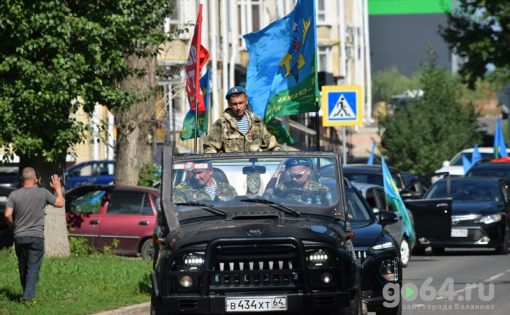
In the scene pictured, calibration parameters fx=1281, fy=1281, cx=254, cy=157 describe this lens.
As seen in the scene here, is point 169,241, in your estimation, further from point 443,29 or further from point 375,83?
point 375,83

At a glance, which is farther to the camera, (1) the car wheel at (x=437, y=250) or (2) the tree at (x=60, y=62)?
(1) the car wheel at (x=437, y=250)

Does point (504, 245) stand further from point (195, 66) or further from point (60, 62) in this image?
point (60, 62)

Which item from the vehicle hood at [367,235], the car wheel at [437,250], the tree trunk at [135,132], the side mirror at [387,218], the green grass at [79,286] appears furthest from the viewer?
the car wheel at [437,250]

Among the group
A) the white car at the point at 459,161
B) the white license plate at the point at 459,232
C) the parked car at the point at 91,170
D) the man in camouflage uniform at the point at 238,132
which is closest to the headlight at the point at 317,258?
the man in camouflage uniform at the point at 238,132

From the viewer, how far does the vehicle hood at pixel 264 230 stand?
955 cm

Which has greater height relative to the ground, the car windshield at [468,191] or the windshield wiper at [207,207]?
the windshield wiper at [207,207]

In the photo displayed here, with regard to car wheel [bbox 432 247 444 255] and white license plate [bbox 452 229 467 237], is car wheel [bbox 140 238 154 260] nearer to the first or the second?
white license plate [bbox 452 229 467 237]

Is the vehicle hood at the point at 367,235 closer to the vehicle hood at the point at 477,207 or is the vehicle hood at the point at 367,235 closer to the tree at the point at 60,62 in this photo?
the tree at the point at 60,62

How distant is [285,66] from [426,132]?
26057 millimetres

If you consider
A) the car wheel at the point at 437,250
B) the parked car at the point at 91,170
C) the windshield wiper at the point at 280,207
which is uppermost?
the windshield wiper at the point at 280,207

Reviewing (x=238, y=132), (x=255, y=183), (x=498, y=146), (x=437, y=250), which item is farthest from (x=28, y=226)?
(x=498, y=146)

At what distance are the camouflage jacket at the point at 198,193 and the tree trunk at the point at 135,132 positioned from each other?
13.2 m

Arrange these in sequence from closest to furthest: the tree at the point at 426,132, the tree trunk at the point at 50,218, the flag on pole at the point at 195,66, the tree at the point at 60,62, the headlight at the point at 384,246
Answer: the headlight at the point at 384,246 → the flag on pole at the point at 195,66 → the tree at the point at 60,62 → the tree trunk at the point at 50,218 → the tree at the point at 426,132

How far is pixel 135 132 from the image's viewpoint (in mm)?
25250
